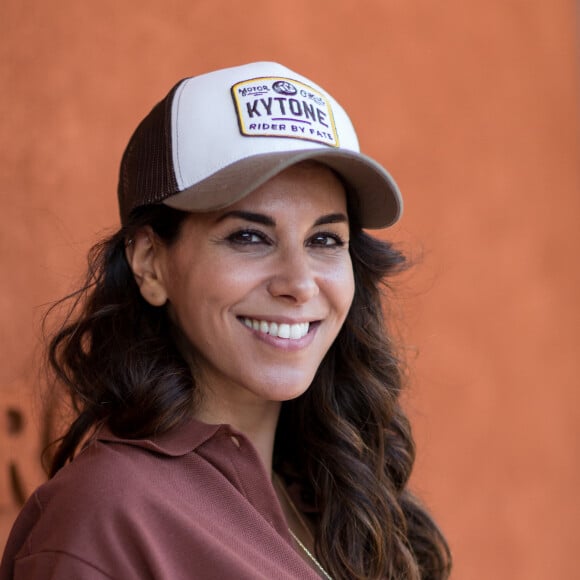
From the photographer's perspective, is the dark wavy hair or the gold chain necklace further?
the gold chain necklace

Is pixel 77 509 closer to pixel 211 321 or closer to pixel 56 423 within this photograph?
pixel 211 321

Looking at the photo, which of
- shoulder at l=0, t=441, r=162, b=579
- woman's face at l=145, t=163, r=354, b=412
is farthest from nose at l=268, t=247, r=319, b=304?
shoulder at l=0, t=441, r=162, b=579

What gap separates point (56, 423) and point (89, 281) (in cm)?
83

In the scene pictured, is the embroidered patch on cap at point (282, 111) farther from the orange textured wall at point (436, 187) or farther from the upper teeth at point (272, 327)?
the orange textured wall at point (436, 187)

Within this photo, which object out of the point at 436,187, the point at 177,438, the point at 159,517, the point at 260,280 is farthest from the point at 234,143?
the point at 436,187

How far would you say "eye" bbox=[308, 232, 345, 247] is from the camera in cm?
188

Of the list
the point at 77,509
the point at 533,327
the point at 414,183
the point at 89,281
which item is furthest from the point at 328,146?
the point at 533,327

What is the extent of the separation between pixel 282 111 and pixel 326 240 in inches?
10.4

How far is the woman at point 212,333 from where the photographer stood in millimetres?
1563

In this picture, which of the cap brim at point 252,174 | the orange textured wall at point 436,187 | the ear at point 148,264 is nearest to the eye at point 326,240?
the cap brim at point 252,174

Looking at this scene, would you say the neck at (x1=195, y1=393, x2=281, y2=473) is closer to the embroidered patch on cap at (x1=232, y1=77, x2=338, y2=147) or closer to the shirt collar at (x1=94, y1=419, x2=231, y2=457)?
the shirt collar at (x1=94, y1=419, x2=231, y2=457)

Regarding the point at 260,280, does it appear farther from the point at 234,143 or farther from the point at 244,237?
the point at 234,143

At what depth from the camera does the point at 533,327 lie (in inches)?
140

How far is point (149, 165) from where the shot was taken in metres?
1.82
